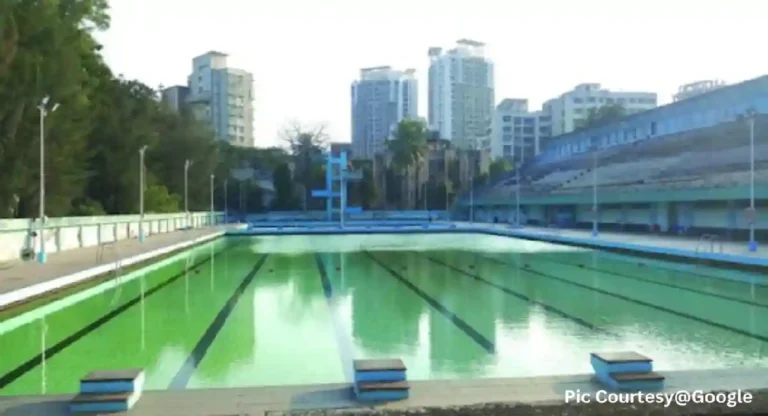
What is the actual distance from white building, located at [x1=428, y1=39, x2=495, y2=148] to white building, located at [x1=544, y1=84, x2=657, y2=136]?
41.3 feet

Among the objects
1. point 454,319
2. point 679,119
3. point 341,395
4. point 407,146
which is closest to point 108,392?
point 341,395

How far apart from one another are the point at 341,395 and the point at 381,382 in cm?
31

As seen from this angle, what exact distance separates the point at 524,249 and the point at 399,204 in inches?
1478

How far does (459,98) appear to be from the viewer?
102812 millimetres

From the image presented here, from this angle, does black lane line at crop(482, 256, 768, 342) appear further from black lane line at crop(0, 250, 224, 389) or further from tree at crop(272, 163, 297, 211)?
tree at crop(272, 163, 297, 211)

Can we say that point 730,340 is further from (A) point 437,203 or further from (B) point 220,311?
(A) point 437,203

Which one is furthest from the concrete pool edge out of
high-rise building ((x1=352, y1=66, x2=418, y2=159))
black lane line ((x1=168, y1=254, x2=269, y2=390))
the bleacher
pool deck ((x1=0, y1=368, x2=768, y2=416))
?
high-rise building ((x1=352, y1=66, x2=418, y2=159))

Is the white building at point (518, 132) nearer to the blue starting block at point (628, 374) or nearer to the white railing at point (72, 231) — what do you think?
the white railing at point (72, 231)

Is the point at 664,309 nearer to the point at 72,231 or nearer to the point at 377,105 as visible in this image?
the point at 72,231

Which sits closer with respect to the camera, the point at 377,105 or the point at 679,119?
the point at 679,119

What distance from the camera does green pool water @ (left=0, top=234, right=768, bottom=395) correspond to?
24.8ft

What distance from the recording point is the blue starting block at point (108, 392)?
4.63 metres

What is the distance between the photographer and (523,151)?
88.3 m

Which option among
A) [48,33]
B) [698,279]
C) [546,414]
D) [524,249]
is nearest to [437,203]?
[524,249]
